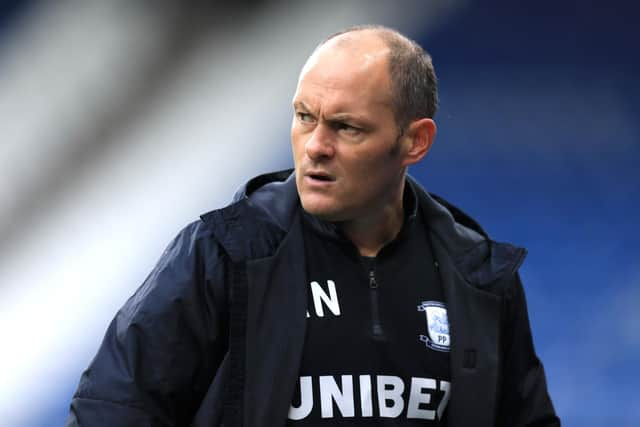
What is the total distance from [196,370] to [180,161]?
1.90 m

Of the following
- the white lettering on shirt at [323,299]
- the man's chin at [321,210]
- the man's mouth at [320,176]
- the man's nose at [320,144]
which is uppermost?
the man's nose at [320,144]

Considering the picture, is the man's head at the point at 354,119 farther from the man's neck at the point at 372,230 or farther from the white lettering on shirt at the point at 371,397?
the white lettering on shirt at the point at 371,397

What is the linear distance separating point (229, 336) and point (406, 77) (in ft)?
1.96

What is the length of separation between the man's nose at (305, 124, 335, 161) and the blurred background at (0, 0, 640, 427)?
64.8 inches

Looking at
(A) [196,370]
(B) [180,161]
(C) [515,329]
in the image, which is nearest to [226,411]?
(A) [196,370]

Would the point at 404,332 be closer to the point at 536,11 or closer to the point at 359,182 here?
the point at 359,182

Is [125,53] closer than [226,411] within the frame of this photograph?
No

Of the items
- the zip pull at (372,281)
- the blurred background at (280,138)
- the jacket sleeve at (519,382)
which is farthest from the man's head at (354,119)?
the blurred background at (280,138)

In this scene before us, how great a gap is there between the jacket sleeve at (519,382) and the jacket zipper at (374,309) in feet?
0.97

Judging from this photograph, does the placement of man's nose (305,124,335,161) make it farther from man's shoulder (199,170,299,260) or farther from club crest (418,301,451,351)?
club crest (418,301,451,351)

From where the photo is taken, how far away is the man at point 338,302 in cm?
188

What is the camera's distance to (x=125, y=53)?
373cm

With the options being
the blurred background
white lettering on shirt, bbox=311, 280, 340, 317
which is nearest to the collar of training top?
white lettering on shirt, bbox=311, 280, 340, 317

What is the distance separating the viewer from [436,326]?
2066 millimetres
